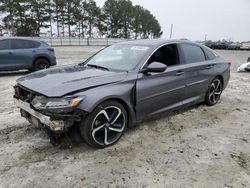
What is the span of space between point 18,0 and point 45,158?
4294 centimetres

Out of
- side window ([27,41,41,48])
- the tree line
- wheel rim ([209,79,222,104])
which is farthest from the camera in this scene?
the tree line

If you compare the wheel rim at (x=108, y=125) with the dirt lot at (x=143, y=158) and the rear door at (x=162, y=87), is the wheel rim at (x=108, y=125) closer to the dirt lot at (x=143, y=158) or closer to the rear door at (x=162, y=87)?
the dirt lot at (x=143, y=158)

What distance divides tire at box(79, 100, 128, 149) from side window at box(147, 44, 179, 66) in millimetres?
1140

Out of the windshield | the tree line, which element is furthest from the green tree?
the windshield

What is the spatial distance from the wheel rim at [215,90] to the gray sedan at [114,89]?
0.40m

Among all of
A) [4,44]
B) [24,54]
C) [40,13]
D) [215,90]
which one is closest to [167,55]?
[215,90]

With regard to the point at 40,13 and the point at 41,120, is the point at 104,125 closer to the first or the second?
the point at 41,120

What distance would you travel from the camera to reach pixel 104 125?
11.4 feet

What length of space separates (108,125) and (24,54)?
723 centimetres

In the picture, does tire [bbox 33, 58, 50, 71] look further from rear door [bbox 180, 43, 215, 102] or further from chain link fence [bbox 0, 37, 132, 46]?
chain link fence [bbox 0, 37, 132, 46]

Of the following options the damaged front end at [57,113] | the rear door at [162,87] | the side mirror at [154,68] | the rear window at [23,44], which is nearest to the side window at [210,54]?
the rear door at [162,87]

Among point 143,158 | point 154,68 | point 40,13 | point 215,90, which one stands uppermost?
point 40,13

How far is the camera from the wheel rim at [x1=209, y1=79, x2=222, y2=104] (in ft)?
18.1

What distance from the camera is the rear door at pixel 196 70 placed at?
4691 millimetres
